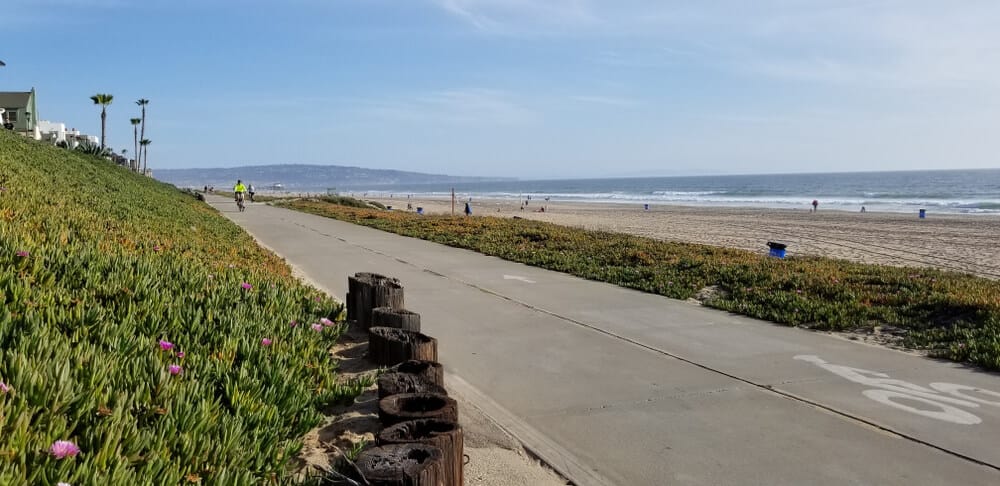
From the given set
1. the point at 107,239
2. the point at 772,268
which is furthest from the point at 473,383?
the point at 772,268

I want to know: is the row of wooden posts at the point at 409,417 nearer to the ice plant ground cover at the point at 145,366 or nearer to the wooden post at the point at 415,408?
the wooden post at the point at 415,408

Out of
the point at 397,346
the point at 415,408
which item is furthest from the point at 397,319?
the point at 415,408

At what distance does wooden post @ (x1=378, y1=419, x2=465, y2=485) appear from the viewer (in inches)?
117

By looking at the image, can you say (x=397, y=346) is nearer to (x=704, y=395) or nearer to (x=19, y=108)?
(x=704, y=395)

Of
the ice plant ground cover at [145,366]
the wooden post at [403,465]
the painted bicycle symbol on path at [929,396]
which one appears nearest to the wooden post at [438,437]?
the wooden post at [403,465]

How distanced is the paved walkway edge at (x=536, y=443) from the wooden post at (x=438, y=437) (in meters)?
1.02

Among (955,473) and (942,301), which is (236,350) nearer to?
(955,473)

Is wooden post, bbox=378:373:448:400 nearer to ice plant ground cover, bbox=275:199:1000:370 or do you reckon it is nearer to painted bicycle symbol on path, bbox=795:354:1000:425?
painted bicycle symbol on path, bbox=795:354:1000:425

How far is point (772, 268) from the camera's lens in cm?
1161

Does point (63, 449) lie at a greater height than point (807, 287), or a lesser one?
greater

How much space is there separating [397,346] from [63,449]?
2666 millimetres

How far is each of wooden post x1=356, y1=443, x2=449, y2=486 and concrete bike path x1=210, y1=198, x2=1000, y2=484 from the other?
1390 millimetres

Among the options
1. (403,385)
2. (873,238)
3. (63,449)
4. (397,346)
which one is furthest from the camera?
(873,238)

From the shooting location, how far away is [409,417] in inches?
136
